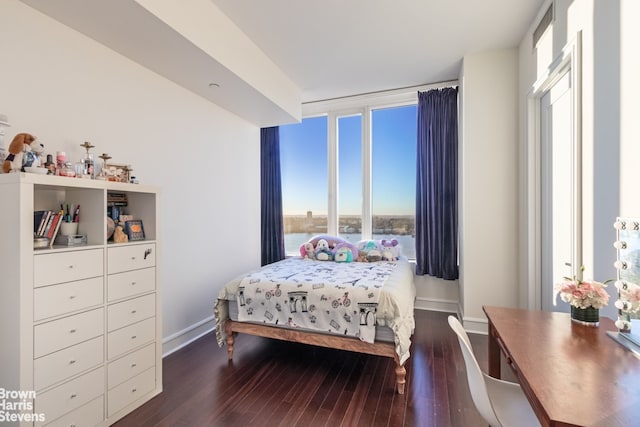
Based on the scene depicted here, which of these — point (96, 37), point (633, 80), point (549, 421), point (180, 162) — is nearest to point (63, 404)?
point (180, 162)

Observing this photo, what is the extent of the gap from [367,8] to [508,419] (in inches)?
112

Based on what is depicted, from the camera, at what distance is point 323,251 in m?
3.77

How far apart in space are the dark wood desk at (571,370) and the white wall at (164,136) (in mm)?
2685

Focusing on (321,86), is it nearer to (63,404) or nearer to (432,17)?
(432,17)

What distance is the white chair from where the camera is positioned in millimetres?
1146

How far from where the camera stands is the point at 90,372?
1663 millimetres

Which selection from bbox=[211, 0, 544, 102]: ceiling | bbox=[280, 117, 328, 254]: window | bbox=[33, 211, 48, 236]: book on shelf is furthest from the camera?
bbox=[280, 117, 328, 254]: window

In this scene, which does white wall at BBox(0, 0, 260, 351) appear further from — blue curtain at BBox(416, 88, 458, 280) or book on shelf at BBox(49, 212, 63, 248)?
blue curtain at BBox(416, 88, 458, 280)

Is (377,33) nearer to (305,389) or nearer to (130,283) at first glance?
(130,283)

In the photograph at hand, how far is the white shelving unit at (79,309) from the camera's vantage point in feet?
4.56

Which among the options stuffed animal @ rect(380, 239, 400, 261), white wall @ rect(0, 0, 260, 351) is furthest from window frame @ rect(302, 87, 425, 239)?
white wall @ rect(0, 0, 260, 351)

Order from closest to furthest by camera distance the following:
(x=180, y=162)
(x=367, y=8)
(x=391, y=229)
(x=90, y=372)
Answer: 1. (x=90, y=372)
2. (x=367, y=8)
3. (x=180, y=162)
4. (x=391, y=229)

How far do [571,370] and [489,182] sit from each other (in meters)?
2.39

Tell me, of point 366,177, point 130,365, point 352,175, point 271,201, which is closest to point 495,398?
point 130,365
